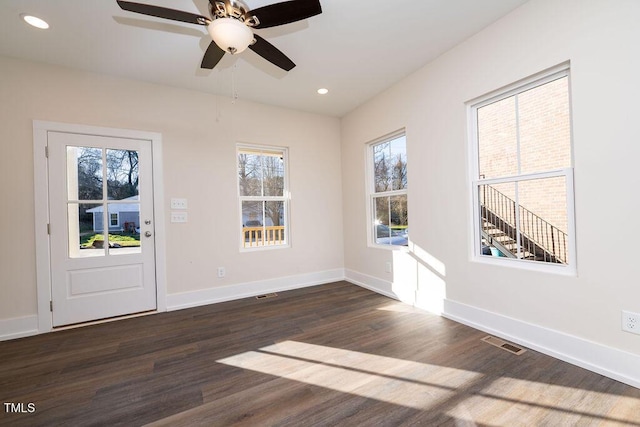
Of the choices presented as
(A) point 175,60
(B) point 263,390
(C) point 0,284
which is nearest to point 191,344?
(B) point 263,390

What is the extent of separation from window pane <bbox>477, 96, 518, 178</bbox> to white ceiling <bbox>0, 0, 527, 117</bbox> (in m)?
0.76

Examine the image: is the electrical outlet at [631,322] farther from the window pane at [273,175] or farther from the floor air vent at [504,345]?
the window pane at [273,175]

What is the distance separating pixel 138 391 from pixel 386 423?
162 centimetres

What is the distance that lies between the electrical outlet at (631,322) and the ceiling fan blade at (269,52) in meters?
2.98

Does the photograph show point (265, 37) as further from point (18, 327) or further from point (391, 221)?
point (18, 327)

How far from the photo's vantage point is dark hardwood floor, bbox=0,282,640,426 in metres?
1.50

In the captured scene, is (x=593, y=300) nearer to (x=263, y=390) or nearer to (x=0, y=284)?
(x=263, y=390)

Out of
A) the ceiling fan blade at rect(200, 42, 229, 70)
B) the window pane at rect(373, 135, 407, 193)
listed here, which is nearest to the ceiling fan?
the ceiling fan blade at rect(200, 42, 229, 70)

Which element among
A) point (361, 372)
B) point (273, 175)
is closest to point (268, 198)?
point (273, 175)

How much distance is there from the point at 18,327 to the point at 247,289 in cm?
228

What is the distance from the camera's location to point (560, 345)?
2002 millimetres

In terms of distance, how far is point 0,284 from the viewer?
8.48 feet

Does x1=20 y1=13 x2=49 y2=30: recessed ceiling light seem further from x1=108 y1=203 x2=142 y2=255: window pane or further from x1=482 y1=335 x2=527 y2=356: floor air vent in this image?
x1=482 y1=335 x2=527 y2=356: floor air vent

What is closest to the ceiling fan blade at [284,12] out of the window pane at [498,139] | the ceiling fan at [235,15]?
the ceiling fan at [235,15]
